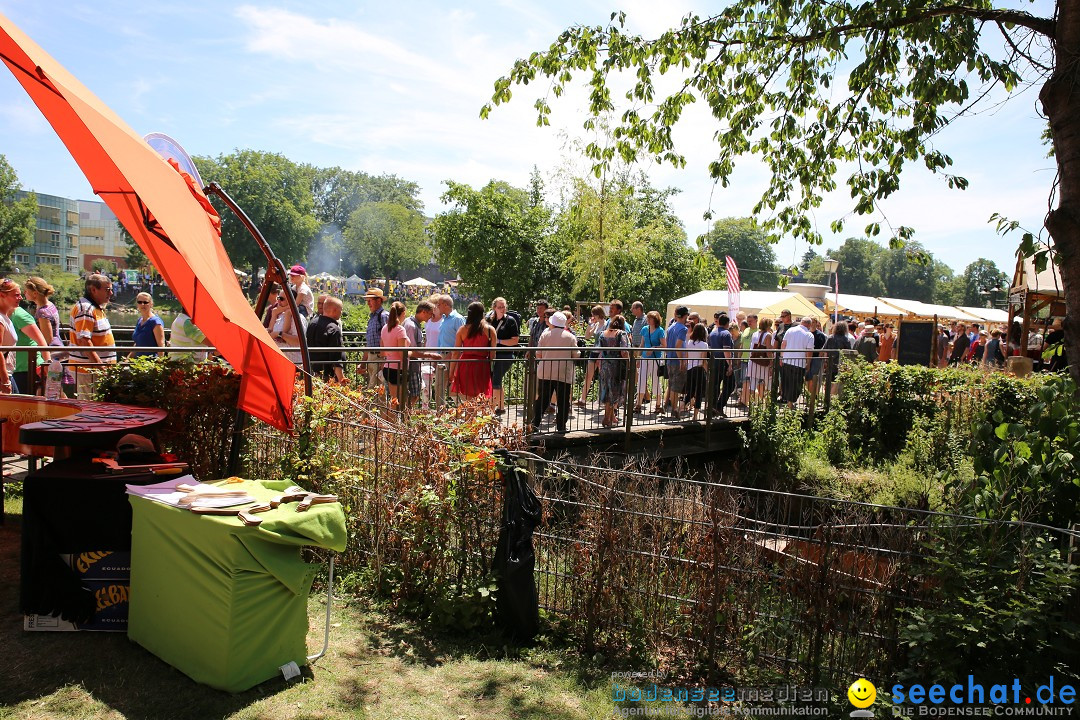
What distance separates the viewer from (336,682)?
3.87 metres

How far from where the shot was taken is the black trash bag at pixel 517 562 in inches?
179

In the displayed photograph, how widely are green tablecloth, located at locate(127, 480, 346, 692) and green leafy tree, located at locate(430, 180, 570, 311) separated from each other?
1047 inches

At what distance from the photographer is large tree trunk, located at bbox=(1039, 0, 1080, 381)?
506 centimetres

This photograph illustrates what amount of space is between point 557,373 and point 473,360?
1404 mm

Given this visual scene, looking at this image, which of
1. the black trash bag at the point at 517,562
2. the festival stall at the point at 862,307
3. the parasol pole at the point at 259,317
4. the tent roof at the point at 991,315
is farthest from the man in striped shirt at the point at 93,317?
the tent roof at the point at 991,315

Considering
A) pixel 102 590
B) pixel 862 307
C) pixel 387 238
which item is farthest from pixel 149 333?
pixel 387 238

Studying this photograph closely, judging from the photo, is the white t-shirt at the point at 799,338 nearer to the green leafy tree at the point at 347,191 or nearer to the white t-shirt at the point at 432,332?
the white t-shirt at the point at 432,332

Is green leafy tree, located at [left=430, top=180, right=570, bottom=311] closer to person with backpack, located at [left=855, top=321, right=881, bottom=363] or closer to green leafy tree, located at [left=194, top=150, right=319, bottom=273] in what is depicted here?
person with backpack, located at [left=855, top=321, right=881, bottom=363]

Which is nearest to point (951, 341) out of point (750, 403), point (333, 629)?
point (750, 403)

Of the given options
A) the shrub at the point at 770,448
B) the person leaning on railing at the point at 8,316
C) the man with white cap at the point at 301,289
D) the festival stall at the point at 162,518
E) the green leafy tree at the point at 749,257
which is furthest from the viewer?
the green leafy tree at the point at 749,257

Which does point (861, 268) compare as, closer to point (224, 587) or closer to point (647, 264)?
point (647, 264)

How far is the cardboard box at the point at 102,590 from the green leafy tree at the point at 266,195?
221ft

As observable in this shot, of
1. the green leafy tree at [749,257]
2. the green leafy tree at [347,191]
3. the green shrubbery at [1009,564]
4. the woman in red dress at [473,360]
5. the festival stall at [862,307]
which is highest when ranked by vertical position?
the green leafy tree at [347,191]

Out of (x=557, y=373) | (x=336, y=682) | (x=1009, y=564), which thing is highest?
(x=557, y=373)
